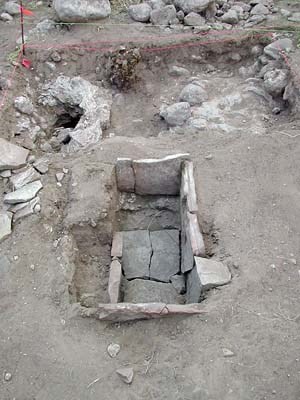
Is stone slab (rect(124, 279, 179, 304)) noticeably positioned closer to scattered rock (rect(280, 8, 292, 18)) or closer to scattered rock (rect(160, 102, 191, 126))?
scattered rock (rect(160, 102, 191, 126))

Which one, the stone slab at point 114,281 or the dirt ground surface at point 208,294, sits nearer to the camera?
the dirt ground surface at point 208,294

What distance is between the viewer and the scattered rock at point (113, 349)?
3795mm

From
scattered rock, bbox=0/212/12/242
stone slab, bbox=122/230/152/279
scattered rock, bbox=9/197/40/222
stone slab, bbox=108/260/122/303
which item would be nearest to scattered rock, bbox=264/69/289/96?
stone slab, bbox=122/230/152/279

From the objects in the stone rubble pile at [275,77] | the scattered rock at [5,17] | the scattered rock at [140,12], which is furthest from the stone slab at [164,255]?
the scattered rock at [5,17]

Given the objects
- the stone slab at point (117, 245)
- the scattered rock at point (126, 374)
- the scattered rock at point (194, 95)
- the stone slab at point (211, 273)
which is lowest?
the stone slab at point (117, 245)

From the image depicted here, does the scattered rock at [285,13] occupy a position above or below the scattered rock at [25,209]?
above

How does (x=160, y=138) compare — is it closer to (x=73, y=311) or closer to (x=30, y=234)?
(x=30, y=234)

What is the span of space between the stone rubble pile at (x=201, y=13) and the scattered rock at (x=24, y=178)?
4197mm

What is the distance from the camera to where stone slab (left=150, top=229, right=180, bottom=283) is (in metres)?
5.32

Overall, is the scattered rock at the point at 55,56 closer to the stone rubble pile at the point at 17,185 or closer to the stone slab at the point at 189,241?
the stone rubble pile at the point at 17,185

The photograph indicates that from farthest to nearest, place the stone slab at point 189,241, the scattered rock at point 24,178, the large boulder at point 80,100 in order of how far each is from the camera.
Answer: the large boulder at point 80,100 → the scattered rock at point 24,178 → the stone slab at point 189,241

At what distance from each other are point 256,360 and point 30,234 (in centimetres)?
280

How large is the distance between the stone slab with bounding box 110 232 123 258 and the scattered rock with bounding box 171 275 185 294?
74 centimetres

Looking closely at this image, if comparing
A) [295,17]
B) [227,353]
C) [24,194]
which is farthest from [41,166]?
[295,17]
